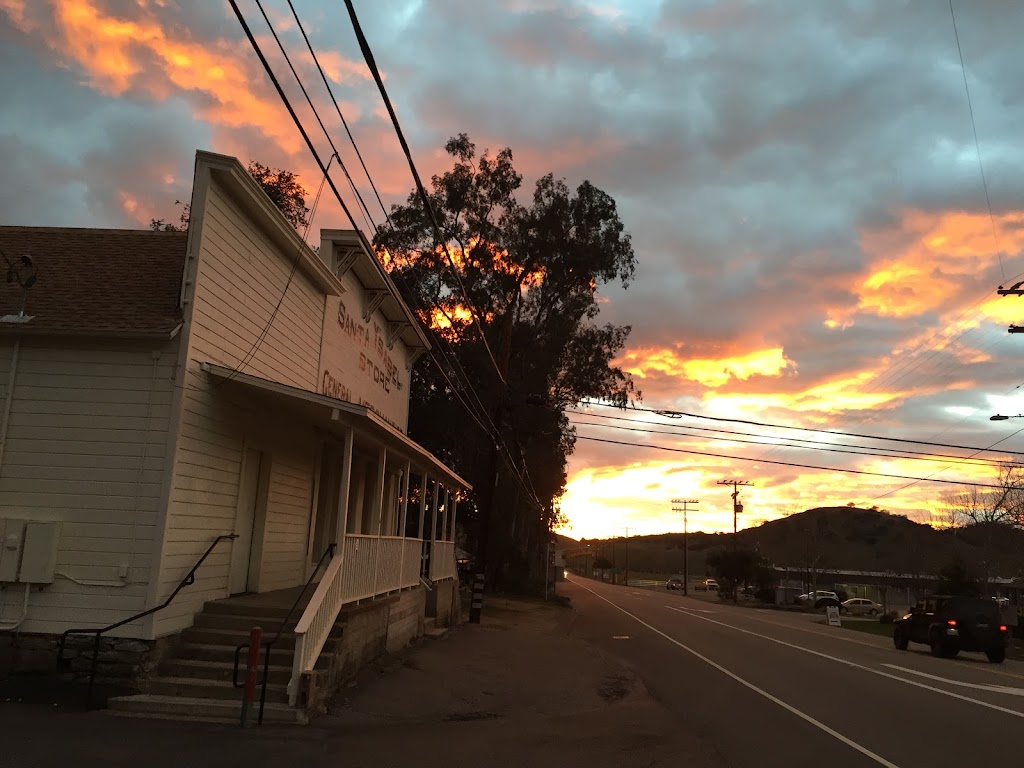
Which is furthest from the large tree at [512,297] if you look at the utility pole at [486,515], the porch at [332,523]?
the porch at [332,523]

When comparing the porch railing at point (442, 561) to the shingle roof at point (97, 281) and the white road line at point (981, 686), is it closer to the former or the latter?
the shingle roof at point (97, 281)

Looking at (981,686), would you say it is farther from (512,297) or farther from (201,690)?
(512,297)

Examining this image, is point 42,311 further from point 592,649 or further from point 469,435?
point 469,435

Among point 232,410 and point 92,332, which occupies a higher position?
point 92,332

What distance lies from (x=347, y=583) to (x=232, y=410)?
9.89 feet

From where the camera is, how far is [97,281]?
36.8 ft

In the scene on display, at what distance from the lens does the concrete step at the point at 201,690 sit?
8914 millimetres

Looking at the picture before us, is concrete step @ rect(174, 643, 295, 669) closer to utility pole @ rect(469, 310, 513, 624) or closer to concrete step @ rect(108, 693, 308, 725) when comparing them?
concrete step @ rect(108, 693, 308, 725)

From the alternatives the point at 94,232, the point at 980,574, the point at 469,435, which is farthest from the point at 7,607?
the point at 980,574

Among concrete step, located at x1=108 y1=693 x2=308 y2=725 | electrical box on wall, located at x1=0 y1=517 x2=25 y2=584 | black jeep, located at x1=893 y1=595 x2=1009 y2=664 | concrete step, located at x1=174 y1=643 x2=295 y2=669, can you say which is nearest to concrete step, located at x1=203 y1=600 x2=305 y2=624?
concrete step, located at x1=174 y1=643 x2=295 y2=669

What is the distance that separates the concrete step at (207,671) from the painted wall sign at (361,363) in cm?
532

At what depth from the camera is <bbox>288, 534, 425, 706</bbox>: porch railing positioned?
899cm

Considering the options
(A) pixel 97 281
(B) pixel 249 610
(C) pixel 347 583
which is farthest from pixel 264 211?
(B) pixel 249 610

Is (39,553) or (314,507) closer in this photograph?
(39,553)
